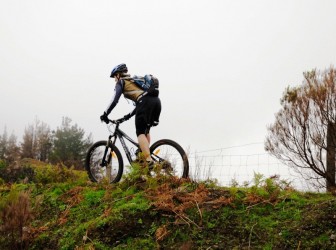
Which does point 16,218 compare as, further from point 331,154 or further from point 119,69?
point 331,154

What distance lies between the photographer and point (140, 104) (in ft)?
20.4

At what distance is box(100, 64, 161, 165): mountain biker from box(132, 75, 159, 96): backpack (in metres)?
0.05

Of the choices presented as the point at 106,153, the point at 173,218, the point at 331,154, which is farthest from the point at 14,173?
the point at 331,154

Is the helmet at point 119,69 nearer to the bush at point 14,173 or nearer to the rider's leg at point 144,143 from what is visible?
the rider's leg at point 144,143

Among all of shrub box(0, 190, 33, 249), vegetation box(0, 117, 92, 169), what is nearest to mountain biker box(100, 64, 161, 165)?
shrub box(0, 190, 33, 249)

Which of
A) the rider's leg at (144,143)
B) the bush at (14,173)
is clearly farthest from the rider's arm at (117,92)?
the bush at (14,173)

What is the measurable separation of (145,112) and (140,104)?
0.18 metres

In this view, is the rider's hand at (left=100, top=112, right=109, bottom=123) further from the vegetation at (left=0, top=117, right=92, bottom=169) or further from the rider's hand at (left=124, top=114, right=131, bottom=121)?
the vegetation at (left=0, top=117, right=92, bottom=169)

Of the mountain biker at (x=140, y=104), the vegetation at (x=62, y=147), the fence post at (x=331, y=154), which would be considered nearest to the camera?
the mountain biker at (x=140, y=104)

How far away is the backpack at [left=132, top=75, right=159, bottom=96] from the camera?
20.4 ft

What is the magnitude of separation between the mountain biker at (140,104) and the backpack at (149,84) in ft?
0.18

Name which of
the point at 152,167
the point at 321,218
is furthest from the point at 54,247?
the point at 321,218

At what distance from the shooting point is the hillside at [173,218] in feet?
12.0

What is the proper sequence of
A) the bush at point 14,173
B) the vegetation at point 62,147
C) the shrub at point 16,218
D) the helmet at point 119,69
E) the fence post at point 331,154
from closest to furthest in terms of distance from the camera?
the shrub at point 16,218 → the helmet at point 119,69 → the bush at point 14,173 → the fence post at point 331,154 → the vegetation at point 62,147
